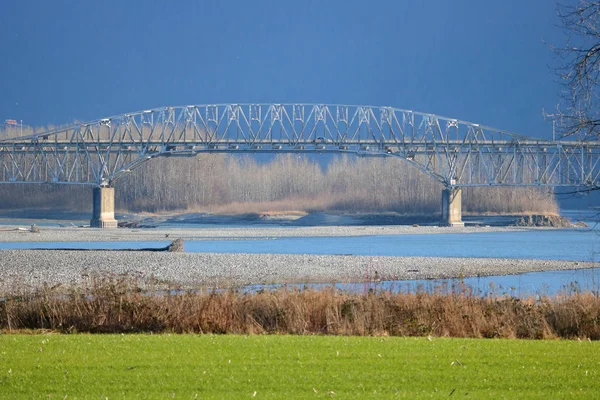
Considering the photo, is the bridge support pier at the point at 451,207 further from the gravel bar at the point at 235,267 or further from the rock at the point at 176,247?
the rock at the point at 176,247

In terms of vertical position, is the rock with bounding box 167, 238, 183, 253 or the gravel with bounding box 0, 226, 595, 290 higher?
the rock with bounding box 167, 238, 183, 253

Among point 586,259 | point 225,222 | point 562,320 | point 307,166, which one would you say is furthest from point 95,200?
point 562,320

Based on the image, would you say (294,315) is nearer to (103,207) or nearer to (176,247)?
(176,247)

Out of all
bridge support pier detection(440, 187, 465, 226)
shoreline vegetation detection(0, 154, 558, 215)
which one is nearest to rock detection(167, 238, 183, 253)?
bridge support pier detection(440, 187, 465, 226)

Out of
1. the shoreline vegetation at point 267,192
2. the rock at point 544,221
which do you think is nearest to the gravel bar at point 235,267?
the rock at point 544,221

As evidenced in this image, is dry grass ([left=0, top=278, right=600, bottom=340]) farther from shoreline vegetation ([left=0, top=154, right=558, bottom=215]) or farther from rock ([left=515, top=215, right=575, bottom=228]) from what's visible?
shoreline vegetation ([left=0, top=154, right=558, bottom=215])

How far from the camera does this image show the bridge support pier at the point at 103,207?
91.7 meters

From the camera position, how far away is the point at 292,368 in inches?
506

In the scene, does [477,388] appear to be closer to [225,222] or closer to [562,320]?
[562,320]

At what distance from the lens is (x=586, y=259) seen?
153 feet

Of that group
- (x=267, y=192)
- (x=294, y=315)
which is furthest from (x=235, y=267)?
(x=267, y=192)

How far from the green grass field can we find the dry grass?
190 centimetres

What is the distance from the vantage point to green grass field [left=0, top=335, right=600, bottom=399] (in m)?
11.6

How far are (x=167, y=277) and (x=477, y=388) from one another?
2160 centimetres
